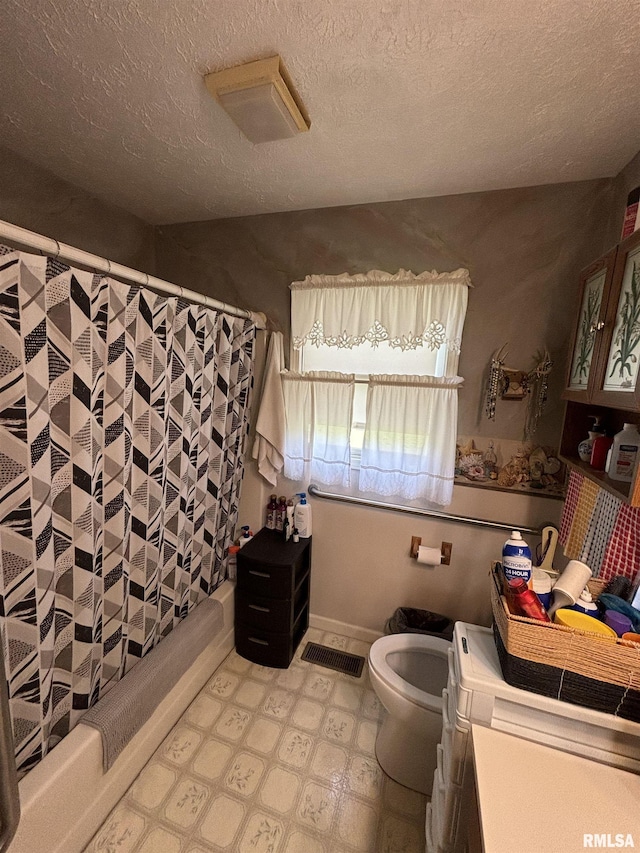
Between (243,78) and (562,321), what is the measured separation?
4.90 ft

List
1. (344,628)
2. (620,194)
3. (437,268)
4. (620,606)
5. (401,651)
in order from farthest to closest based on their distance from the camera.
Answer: (344,628) < (437,268) < (401,651) < (620,194) < (620,606)

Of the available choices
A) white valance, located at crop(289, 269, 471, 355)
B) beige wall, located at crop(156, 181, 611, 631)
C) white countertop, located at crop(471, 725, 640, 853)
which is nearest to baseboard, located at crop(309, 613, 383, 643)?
beige wall, located at crop(156, 181, 611, 631)

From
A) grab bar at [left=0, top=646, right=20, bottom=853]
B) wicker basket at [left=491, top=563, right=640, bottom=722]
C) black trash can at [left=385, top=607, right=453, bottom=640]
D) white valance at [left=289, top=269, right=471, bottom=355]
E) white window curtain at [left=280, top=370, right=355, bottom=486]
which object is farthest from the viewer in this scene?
white window curtain at [left=280, top=370, right=355, bottom=486]

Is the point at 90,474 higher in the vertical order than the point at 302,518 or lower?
higher

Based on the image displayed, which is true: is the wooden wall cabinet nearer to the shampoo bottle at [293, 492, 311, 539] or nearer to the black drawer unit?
the shampoo bottle at [293, 492, 311, 539]

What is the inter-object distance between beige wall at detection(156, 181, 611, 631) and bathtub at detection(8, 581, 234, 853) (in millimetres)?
1067

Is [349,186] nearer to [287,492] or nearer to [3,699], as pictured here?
[287,492]

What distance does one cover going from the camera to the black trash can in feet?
5.78

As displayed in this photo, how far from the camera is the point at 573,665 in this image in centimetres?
84

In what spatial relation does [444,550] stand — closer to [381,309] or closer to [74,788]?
[381,309]

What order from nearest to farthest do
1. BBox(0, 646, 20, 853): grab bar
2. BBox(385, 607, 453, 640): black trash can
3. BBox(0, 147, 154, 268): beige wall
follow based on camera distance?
BBox(0, 646, 20, 853): grab bar
BBox(0, 147, 154, 268): beige wall
BBox(385, 607, 453, 640): black trash can

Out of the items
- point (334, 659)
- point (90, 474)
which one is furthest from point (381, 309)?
point (334, 659)

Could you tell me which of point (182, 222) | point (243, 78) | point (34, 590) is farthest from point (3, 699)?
point (182, 222)

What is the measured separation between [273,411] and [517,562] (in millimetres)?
1398
